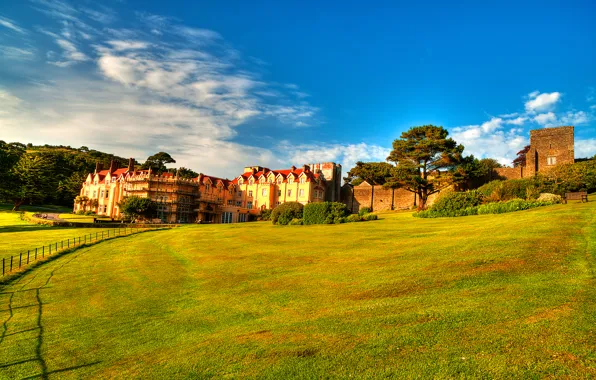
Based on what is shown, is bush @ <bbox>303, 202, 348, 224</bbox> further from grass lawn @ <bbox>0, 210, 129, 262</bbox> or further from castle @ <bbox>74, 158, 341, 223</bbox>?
castle @ <bbox>74, 158, 341, 223</bbox>

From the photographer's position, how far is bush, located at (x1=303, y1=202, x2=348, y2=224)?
1527 inches

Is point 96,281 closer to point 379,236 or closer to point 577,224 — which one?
point 379,236

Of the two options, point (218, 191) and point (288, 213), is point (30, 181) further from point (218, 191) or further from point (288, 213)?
point (288, 213)

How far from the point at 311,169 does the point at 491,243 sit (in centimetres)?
6203

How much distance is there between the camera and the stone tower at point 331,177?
74.2m

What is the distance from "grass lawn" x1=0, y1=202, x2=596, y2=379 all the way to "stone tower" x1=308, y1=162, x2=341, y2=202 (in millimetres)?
54118

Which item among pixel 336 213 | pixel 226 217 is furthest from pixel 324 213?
pixel 226 217

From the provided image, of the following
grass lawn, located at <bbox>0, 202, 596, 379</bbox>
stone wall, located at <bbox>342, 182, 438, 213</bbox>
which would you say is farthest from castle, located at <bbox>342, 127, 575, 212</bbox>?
grass lawn, located at <bbox>0, 202, 596, 379</bbox>

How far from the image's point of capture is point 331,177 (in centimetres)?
7506

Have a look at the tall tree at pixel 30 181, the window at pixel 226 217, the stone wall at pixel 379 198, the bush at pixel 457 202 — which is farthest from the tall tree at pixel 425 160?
the tall tree at pixel 30 181

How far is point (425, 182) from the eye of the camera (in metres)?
52.4

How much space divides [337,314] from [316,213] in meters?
30.4

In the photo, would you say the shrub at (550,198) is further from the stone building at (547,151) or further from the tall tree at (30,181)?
the tall tree at (30,181)

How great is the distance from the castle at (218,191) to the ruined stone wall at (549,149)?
3386 cm
